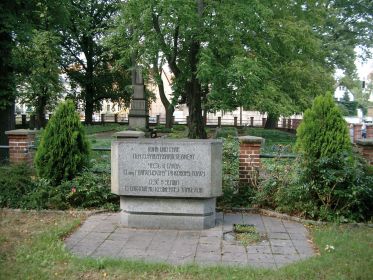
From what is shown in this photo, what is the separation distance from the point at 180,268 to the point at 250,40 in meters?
16.5

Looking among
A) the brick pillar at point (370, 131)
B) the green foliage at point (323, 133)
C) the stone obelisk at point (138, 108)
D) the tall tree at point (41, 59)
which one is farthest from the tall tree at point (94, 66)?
the green foliage at point (323, 133)

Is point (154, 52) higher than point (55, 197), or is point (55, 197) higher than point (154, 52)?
point (154, 52)

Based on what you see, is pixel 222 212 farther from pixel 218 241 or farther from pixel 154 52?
pixel 154 52

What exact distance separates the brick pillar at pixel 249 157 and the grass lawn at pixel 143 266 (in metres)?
2.23

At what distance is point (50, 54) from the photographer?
31.2 meters

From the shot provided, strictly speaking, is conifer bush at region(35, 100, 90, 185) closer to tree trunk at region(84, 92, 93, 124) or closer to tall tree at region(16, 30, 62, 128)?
tall tree at region(16, 30, 62, 128)

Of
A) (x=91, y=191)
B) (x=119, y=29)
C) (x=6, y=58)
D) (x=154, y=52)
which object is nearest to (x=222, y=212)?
(x=91, y=191)

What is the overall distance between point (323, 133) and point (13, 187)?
217 inches

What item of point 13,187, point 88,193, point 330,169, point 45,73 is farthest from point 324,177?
point 45,73

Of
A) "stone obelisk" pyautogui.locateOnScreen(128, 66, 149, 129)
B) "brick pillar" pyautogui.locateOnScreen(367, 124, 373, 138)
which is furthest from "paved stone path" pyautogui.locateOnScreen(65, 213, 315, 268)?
"brick pillar" pyautogui.locateOnScreen(367, 124, 373, 138)

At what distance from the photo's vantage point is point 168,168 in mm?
6816

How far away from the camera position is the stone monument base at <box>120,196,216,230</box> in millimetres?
6754

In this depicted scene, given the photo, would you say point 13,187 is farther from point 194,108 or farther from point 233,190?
point 194,108

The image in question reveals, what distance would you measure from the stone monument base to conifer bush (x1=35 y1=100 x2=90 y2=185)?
1867 millimetres
